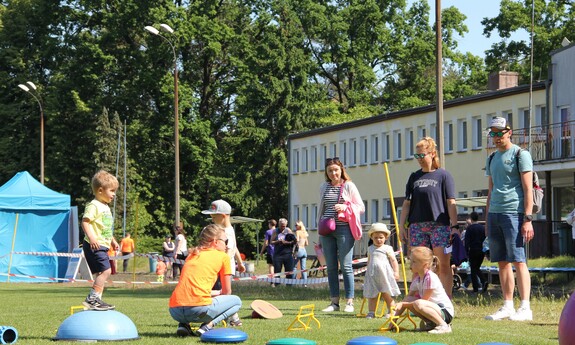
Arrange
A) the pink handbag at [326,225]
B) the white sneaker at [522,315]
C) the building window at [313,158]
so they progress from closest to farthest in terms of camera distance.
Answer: the white sneaker at [522,315] → the pink handbag at [326,225] → the building window at [313,158]

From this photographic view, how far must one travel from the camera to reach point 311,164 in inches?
3123

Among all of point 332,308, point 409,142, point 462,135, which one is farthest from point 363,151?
point 332,308

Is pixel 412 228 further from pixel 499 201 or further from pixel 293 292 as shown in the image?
pixel 293 292

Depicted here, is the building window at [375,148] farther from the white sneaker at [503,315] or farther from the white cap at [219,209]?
the white sneaker at [503,315]

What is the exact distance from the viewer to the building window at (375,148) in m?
71.9

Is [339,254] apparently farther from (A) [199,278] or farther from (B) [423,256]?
(A) [199,278]

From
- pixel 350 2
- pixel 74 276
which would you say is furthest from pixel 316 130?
pixel 74 276

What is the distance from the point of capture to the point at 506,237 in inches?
560

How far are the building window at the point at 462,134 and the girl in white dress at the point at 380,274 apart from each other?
48.1 metres

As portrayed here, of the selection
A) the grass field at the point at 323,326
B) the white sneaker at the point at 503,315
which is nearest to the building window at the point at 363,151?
the grass field at the point at 323,326

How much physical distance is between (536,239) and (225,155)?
28934mm

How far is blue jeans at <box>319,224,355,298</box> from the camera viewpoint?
53.1ft

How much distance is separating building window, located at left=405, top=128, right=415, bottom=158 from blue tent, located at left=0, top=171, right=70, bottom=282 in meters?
27.4

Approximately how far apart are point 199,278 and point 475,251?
57.4 feet
